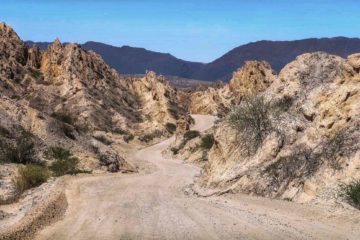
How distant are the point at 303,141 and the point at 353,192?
506 centimetres

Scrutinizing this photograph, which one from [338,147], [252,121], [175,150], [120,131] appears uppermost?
[252,121]

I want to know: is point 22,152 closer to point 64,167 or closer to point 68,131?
point 64,167

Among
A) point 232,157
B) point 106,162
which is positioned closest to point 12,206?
point 232,157

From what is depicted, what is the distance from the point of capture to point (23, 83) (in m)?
90.6

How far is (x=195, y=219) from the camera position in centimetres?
1562

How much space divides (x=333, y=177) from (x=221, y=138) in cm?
930

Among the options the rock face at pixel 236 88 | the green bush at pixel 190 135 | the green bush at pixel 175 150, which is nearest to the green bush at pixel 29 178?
the green bush at pixel 175 150

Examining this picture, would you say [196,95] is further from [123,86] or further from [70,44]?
[70,44]

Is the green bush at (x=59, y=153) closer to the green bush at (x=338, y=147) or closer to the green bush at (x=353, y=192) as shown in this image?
the green bush at (x=338, y=147)

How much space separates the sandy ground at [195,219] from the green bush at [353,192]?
0.48 metres

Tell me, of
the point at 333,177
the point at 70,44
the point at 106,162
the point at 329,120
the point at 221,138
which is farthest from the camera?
the point at 70,44

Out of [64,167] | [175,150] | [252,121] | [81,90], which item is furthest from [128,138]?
[252,121]

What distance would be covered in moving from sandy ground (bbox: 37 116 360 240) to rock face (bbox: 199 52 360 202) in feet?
3.92

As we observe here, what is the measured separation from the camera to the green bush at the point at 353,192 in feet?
50.7
